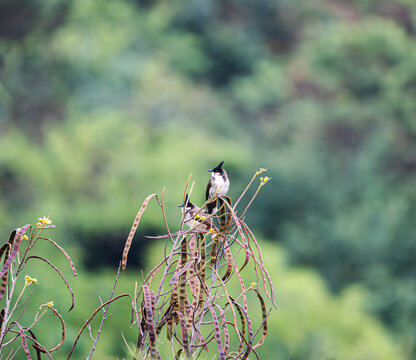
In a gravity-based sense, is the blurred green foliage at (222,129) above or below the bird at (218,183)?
above

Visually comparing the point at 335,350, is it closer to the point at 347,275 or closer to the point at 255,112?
the point at 347,275

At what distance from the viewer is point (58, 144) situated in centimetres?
1207

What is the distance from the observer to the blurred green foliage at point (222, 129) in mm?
11320

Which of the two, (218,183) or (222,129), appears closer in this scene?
(218,183)

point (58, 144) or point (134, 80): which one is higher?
point (134, 80)

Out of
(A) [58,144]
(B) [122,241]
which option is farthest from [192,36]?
(B) [122,241]

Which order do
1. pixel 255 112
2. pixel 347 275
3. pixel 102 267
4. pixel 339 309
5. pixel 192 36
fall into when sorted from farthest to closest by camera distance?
pixel 192 36
pixel 255 112
pixel 347 275
pixel 102 267
pixel 339 309

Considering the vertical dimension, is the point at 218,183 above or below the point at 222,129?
below

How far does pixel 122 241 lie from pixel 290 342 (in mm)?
3705

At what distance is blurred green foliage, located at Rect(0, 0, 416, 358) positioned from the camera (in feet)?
37.1

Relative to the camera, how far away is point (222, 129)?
52.0ft

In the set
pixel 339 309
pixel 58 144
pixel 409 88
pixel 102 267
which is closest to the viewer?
pixel 339 309

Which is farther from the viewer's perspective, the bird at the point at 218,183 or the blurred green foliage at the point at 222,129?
the blurred green foliage at the point at 222,129

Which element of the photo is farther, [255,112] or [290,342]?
[255,112]
